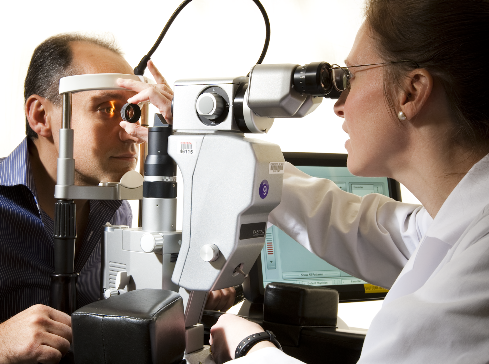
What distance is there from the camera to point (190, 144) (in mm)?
770

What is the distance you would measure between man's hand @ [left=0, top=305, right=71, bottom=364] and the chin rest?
0.66ft

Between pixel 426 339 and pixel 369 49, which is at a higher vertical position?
pixel 369 49

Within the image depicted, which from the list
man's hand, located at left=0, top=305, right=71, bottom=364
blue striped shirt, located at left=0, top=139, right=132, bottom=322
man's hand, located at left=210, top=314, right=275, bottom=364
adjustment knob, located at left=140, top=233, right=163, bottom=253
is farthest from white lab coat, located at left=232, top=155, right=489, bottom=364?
blue striped shirt, located at left=0, top=139, right=132, bottom=322

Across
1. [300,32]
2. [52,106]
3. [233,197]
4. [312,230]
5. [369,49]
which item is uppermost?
[300,32]

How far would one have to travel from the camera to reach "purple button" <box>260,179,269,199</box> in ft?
2.40

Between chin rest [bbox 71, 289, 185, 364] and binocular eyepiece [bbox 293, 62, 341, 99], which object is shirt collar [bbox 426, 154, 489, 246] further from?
chin rest [bbox 71, 289, 185, 364]

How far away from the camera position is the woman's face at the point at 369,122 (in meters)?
0.82

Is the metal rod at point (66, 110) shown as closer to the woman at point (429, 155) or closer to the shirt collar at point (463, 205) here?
the woman at point (429, 155)

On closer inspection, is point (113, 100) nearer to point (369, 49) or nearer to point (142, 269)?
point (142, 269)

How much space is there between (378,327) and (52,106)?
1006 mm

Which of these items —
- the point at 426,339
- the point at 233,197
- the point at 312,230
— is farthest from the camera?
the point at 312,230

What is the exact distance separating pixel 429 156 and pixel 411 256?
0.58 ft

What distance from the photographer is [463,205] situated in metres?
0.73

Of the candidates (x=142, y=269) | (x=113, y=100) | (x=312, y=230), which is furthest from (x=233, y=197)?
(x=113, y=100)
